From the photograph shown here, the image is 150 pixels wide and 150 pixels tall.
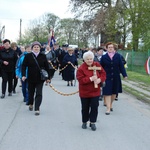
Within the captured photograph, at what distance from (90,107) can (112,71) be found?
2.03 metres

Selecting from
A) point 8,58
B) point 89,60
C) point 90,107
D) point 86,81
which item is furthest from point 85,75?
point 8,58

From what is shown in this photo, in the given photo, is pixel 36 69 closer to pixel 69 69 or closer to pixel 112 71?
pixel 112 71

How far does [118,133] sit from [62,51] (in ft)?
45.7

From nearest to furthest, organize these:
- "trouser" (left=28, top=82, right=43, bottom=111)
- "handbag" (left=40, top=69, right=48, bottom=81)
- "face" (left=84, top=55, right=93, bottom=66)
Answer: "face" (left=84, top=55, right=93, bottom=66) → "handbag" (left=40, top=69, right=48, bottom=81) → "trouser" (left=28, top=82, right=43, bottom=111)

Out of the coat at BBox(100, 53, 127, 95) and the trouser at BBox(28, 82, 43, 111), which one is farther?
the coat at BBox(100, 53, 127, 95)

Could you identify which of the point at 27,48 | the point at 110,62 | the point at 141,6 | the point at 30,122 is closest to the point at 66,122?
the point at 30,122

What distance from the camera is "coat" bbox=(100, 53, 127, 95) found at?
29.4 feet

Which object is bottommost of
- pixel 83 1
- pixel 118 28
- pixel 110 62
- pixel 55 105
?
pixel 55 105

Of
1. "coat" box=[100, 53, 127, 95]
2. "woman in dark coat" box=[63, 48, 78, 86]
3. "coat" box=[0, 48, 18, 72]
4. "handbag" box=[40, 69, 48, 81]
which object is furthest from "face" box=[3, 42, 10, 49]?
"woman in dark coat" box=[63, 48, 78, 86]

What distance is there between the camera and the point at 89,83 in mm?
6934

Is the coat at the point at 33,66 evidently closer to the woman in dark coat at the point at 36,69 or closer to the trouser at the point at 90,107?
the woman in dark coat at the point at 36,69

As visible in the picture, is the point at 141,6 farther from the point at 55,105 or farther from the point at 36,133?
the point at 36,133

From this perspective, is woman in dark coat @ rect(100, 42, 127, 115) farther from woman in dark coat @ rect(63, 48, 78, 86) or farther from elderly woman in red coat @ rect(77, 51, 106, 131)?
woman in dark coat @ rect(63, 48, 78, 86)

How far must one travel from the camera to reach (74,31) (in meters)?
83.8
